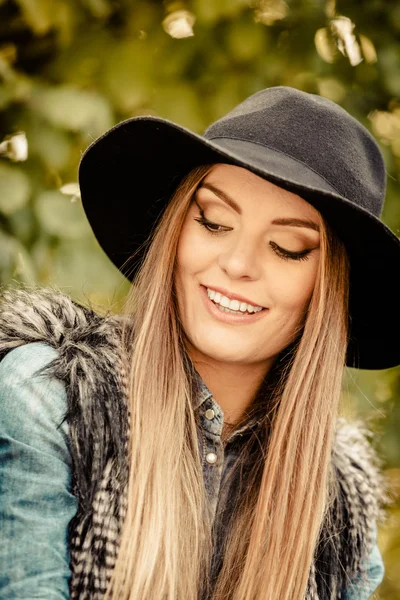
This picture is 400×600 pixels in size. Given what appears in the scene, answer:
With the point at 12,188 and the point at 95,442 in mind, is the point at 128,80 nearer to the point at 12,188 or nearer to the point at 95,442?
the point at 12,188

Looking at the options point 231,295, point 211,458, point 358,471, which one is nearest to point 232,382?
point 211,458

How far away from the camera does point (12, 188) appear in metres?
→ 2.38

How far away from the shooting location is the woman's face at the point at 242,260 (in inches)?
72.5

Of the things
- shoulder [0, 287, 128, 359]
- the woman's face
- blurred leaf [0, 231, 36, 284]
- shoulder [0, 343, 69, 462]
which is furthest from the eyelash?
blurred leaf [0, 231, 36, 284]

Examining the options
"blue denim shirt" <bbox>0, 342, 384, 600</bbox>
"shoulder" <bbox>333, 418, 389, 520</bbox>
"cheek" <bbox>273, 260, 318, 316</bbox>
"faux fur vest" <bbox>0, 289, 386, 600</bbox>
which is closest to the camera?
"blue denim shirt" <bbox>0, 342, 384, 600</bbox>

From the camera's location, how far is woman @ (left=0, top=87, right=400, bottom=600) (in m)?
1.68

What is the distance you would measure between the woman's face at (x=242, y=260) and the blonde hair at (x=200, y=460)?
1.4 inches

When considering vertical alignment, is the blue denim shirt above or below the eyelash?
below

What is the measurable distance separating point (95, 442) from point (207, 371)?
46 cm

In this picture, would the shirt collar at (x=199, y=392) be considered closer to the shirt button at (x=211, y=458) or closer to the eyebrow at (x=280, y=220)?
the shirt button at (x=211, y=458)

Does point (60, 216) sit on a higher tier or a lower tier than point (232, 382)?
higher

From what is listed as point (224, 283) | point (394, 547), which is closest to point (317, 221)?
point (224, 283)

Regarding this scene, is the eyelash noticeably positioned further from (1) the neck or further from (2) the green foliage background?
(2) the green foliage background

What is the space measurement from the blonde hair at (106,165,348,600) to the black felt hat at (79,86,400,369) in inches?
3.2
